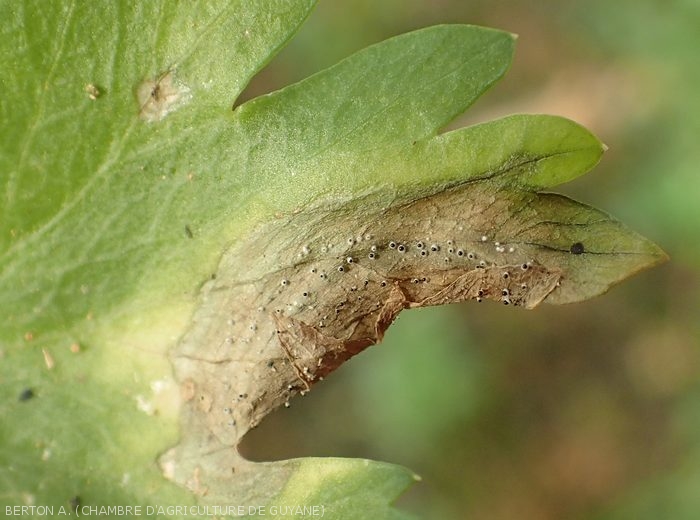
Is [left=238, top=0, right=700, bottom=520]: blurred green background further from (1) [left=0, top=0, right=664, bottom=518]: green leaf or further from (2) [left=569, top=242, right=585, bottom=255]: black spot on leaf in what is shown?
(2) [left=569, top=242, right=585, bottom=255]: black spot on leaf

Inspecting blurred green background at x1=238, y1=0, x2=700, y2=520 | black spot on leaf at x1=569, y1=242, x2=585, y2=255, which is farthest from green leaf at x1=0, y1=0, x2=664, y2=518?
blurred green background at x1=238, y1=0, x2=700, y2=520

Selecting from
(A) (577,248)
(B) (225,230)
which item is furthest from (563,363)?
(B) (225,230)

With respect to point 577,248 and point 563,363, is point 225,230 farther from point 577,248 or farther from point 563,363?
point 563,363

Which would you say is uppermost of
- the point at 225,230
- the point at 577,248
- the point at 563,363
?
the point at 577,248

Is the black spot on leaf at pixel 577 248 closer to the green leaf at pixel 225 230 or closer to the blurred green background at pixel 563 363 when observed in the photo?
the green leaf at pixel 225 230

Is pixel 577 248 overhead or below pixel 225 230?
overhead

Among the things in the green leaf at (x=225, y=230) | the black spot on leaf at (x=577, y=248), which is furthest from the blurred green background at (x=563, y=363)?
the black spot on leaf at (x=577, y=248)
